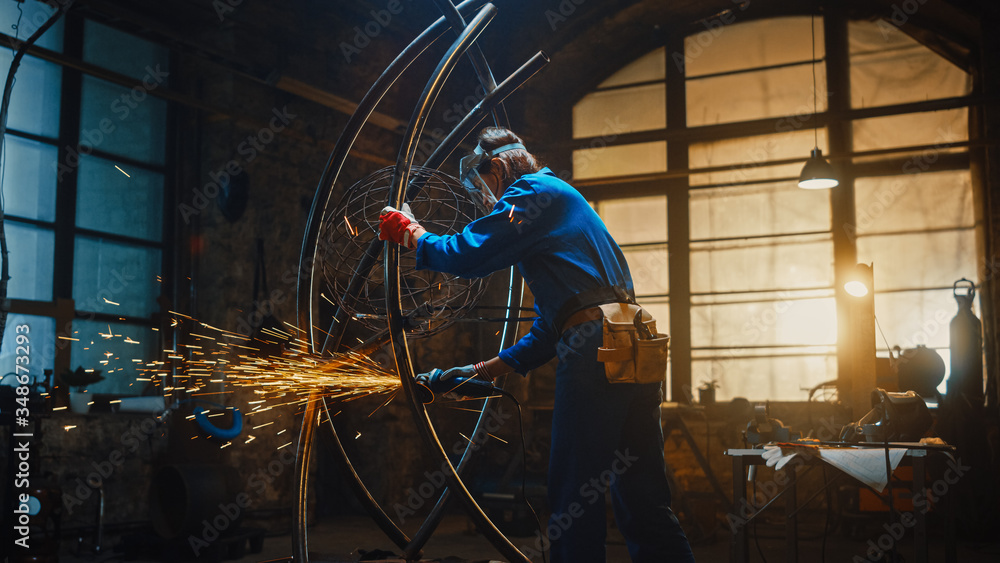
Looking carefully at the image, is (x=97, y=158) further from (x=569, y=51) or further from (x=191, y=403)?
(x=569, y=51)

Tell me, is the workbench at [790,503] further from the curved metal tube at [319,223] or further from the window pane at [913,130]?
the window pane at [913,130]

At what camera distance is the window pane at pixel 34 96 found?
6.29 m

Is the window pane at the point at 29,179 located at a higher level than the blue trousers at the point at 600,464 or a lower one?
higher

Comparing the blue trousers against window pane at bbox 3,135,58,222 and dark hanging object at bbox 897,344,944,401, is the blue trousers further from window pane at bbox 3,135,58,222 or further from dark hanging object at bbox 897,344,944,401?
window pane at bbox 3,135,58,222

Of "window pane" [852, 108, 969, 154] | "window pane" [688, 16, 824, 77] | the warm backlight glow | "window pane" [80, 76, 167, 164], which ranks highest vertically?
"window pane" [688, 16, 824, 77]

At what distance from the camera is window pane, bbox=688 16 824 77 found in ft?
29.9

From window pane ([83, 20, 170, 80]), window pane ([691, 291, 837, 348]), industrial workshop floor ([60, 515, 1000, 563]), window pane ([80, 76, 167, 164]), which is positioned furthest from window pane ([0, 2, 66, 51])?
window pane ([691, 291, 837, 348])

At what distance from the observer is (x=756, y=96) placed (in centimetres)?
916

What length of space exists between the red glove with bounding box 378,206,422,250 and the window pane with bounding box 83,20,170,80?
16.1ft

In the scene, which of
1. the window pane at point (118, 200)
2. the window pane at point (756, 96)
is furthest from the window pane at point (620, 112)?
the window pane at point (118, 200)

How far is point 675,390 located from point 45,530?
613 cm

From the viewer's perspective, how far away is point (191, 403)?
20.3ft

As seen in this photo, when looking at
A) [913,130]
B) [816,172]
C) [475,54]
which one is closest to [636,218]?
[816,172]

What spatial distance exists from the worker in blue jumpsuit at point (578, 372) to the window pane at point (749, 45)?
6.96 meters
